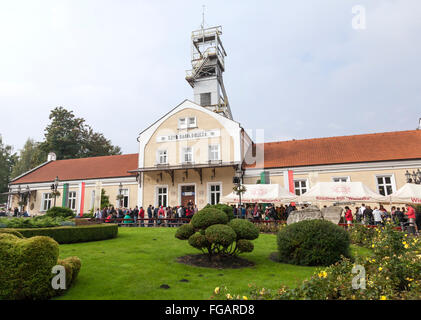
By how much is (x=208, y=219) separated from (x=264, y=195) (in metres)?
9.84

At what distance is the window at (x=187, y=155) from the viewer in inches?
1086

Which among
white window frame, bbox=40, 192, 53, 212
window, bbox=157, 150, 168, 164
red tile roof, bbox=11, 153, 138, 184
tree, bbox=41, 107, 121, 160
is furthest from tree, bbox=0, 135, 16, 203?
window, bbox=157, 150, 168, 164

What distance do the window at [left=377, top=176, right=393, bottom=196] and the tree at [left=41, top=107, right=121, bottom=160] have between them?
45341mm

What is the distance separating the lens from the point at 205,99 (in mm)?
35812

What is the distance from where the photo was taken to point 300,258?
936 cm

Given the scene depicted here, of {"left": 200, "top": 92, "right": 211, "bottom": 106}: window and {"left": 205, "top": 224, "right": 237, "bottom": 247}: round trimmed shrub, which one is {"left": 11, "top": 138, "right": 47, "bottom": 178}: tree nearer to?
{"left": 200, "top": 92, "right": 211, "bottom": 106}: window

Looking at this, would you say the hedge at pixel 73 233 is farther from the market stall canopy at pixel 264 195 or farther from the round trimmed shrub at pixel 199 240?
the market stall canopy at pixel 264 195

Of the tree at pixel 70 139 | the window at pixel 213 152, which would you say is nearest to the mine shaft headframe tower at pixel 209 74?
the window at pixel 213 152

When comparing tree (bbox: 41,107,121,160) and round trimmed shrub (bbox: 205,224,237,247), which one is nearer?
round trimmed shrub (bbox: 205,224,237,247)

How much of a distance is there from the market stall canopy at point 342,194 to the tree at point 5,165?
54.1 m

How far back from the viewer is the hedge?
12.8 m
